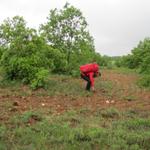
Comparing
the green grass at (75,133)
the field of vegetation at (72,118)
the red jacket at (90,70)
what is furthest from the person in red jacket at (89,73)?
the green grass at (75,133)

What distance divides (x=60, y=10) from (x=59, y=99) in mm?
8454

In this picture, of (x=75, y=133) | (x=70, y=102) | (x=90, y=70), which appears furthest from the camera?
(x=90, y=70)

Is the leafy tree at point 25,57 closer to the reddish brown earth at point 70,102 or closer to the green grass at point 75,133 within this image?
the reddish brown earth at point 70,102

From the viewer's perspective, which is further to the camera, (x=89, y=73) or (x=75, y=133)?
(x=89, y=73)

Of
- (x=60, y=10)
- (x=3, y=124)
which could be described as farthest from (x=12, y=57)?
(x=3, y=124)

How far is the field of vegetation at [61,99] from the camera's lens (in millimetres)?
8211

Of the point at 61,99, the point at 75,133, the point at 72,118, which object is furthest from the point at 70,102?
the point at 75,133

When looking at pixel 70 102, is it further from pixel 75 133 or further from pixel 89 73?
pixel 75 133

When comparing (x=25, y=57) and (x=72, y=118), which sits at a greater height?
(x=25, y=57)

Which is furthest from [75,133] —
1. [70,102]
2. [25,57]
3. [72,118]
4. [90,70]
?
[25,57]

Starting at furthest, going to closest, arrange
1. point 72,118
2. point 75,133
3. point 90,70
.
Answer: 1. point 90,70
2. point 72,118
3. point 75,133

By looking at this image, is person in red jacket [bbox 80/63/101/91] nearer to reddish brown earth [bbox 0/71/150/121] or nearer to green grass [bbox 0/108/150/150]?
reddish brown earth [bbox 0/71/150/121]

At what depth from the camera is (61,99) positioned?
12711mm

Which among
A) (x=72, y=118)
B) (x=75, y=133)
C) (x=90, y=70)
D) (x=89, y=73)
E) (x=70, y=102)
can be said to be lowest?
(x=75, y=133)
